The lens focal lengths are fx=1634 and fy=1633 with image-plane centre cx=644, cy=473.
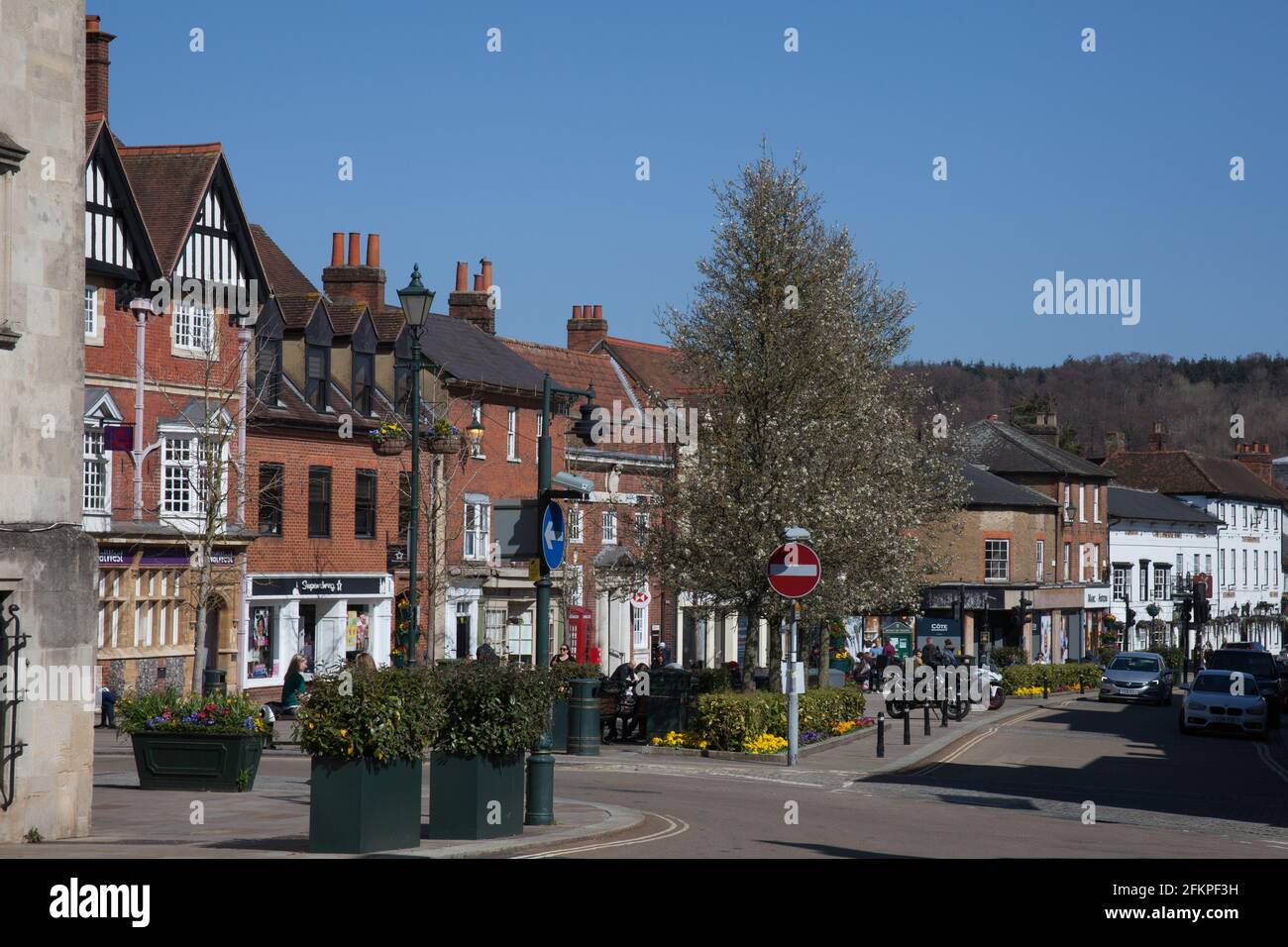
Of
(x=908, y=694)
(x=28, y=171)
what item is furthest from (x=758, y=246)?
(x=28, y=171)

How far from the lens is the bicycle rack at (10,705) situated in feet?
48.7

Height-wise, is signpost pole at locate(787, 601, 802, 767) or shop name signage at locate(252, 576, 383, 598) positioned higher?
shop name signage at locate(252, 576, 383, 598)

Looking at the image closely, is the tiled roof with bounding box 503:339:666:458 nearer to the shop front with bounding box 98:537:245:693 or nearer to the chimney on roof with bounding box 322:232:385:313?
the chimney on roof with bounding box 322:232:385:313

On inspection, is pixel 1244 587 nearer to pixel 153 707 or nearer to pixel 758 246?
pixel 758 246

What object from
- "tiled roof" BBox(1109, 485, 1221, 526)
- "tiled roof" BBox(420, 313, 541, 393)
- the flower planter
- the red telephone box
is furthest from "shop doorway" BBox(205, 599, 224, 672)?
"tiled roof" BBox(1109, 485, 1221, 526)

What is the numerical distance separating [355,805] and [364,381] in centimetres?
3063

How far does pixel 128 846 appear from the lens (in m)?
14.2

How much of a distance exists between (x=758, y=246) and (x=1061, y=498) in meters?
43.8

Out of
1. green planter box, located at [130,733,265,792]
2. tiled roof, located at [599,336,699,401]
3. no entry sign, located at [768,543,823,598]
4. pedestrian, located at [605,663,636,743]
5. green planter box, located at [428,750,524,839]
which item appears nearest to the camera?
green planter box, located at [428,750,524,839]

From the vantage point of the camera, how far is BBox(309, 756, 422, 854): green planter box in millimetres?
13641

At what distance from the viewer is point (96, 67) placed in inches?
1384

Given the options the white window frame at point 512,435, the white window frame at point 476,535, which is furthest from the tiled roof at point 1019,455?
the white window frame at point 476,535

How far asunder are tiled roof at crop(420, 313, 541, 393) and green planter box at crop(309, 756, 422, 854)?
102 ft

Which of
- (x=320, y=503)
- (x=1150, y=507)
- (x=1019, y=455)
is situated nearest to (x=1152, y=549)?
(x=1150, y=507)
